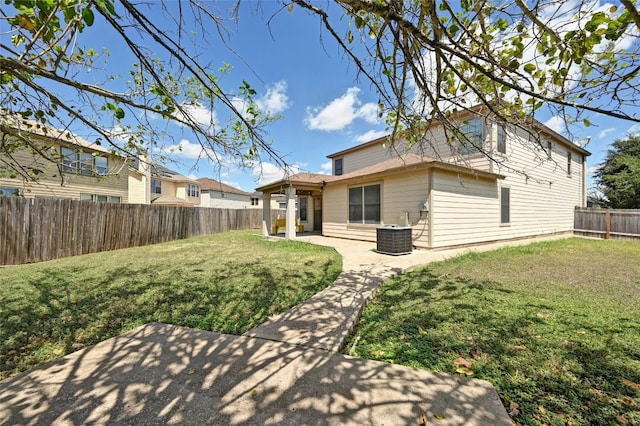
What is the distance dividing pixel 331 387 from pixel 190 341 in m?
1.57

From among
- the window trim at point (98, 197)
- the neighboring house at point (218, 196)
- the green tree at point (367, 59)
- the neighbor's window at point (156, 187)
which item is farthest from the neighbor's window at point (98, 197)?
the green tree at point (367, 59)

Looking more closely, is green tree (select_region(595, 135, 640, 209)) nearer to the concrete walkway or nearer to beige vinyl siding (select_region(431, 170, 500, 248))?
beige vinyl siding (select_region(431, 170, 500, 248))

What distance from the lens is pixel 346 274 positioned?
5.28 m

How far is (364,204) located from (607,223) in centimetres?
1284

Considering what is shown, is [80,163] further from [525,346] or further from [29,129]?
[525,346]

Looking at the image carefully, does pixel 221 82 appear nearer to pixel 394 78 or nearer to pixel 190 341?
pixel 394 78

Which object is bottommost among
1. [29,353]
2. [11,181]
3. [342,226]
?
[29,353]

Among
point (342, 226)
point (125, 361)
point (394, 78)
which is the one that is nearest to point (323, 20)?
point (394, 78)

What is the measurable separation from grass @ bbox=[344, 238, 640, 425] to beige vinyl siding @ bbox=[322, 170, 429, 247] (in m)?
3.36

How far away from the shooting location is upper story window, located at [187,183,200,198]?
1153 inches

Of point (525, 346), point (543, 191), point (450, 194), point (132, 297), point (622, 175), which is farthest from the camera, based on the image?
point (622, 175)

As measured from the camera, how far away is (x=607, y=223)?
1287 centimetres

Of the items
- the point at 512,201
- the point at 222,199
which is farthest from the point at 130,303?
the point at 222,199

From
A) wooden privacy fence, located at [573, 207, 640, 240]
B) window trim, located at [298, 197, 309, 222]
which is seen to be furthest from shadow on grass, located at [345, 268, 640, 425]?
wooden privacy fence, located at [573, 207, 640, 240]
